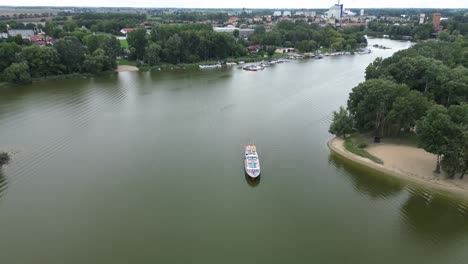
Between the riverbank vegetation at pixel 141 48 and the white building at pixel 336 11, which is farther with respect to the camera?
the white building at pixel 336 11

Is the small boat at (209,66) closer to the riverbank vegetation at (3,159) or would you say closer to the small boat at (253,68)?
the small boat at (253,68)

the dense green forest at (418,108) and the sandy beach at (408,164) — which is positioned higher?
the dense green forest at (418,108)

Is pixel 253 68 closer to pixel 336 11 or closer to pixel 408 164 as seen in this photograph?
pixel 408 164

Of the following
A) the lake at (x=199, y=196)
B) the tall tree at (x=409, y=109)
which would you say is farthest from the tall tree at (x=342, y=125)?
the tall tree at (x=409, y=109)

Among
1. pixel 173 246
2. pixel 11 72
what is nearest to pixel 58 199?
pixel 173 246

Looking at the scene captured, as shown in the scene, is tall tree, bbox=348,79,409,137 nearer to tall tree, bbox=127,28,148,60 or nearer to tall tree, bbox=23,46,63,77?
tall tree, bbox=23,46,63,77

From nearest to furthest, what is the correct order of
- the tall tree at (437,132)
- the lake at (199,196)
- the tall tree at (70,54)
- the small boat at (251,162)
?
the lake at (199,196) → the tall tree at (437,132) → the small boat at (251,162) → the tall tree at (70,54)

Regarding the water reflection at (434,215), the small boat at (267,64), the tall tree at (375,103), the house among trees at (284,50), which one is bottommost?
the water reflection at (434,215)

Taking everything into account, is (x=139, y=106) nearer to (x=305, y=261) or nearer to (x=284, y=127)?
(x=284, y=127)
